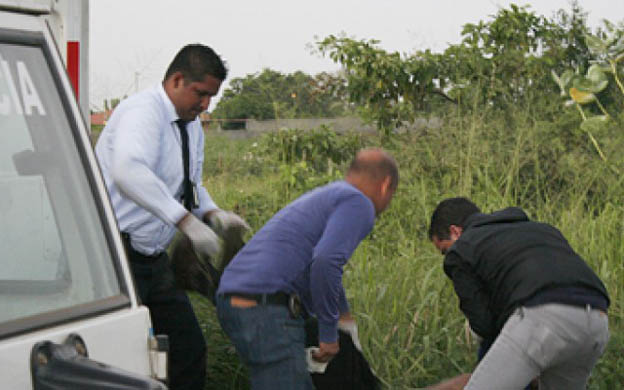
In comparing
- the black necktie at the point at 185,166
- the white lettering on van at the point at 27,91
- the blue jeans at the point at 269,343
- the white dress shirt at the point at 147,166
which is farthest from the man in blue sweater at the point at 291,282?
the white lettering on van at the point at 27,91

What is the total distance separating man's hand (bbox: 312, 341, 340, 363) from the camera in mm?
3795

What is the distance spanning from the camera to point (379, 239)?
6895 mm

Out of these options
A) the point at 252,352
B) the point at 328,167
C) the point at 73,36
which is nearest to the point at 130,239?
the point at 252,352

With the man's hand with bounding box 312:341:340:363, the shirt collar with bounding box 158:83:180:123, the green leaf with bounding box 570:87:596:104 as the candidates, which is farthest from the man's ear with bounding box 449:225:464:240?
the green leaf with bounding box 570:87:596:104

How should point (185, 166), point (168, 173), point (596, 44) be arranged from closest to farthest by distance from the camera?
1. point (168, 173)
2. point (185, 166)
3. point (596, 44)

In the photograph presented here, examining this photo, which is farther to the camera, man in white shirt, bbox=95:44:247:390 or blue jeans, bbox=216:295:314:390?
man in white shirt, bbox=95:44:247:390

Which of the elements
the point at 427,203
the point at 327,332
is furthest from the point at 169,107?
the point at 427,203

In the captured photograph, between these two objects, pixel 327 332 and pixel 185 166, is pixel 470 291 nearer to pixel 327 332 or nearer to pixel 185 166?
pixel 327 332

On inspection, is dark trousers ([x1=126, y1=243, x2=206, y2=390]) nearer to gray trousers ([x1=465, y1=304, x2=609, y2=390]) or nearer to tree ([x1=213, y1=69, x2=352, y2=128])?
gray trousers ([x1=465, y1=304, x2=609, y2=390])

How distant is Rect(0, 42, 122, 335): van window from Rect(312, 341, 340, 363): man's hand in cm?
166

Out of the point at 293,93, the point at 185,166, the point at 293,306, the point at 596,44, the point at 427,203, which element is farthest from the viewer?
the point at 596,44

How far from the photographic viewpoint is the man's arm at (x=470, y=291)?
13.4 ft

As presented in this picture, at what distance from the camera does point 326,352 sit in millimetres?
3809

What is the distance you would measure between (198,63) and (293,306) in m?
1.20
